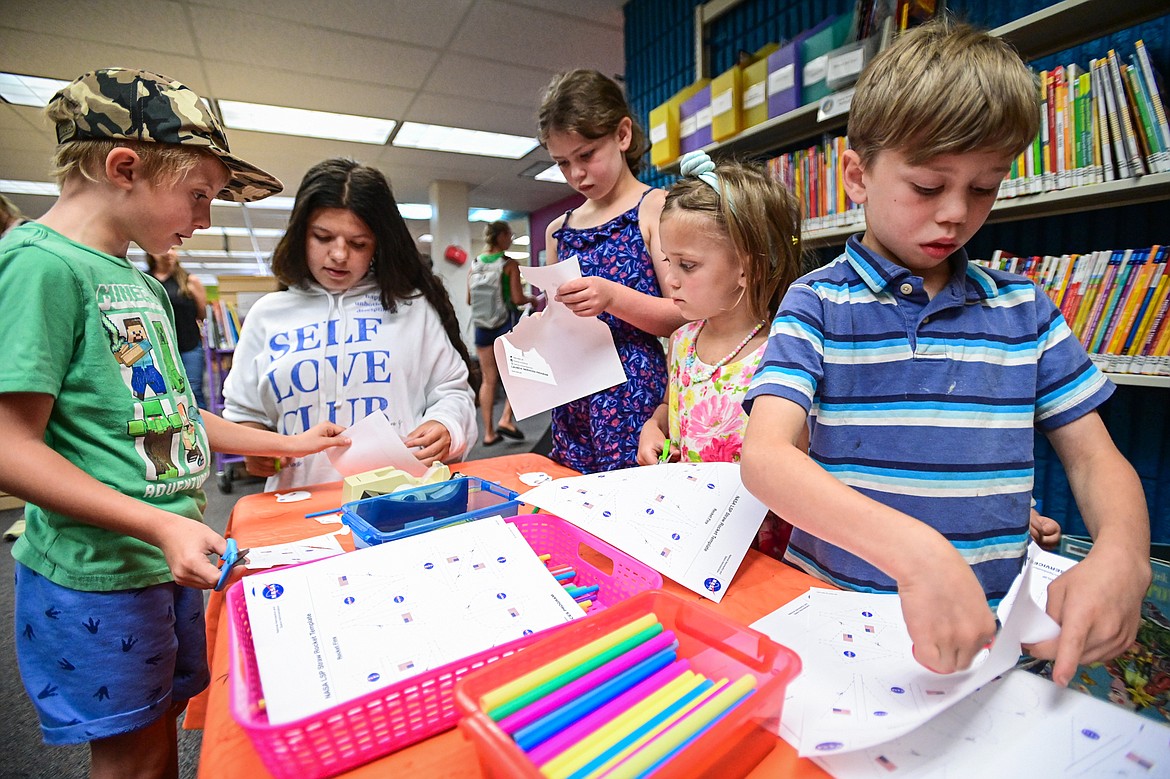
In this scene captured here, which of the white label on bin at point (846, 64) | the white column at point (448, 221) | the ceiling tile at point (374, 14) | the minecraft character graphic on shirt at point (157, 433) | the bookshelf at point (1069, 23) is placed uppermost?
the ceiling tile at point (374, 14)

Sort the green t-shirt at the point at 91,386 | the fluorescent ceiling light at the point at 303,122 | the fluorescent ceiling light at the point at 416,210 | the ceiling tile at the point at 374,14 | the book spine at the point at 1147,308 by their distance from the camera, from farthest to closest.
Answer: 1. the fluorescent ceiling light at the point at 416,210
2. the fluorescent ceiling light at the point at 303,122
3. the ceiling tile at the point at 374,14
4. the book spine at the point at 1147,308
5. the green t-shirt at the point at 91,386

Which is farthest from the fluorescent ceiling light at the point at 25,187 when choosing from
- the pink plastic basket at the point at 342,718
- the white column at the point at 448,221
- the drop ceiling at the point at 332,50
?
the pink plastic basket at the point at 342,718

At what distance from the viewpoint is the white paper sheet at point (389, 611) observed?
1.40 ft

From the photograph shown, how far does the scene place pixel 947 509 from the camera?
665 millimetres

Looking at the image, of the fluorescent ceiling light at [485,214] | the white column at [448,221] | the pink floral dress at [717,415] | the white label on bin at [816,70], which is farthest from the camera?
the fluorescent ceiling light at [485,214]

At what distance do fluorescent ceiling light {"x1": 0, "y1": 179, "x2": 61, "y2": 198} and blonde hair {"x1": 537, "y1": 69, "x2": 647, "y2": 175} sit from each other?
7.39m

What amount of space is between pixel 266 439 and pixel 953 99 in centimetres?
115

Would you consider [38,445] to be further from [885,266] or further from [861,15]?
[861,15]

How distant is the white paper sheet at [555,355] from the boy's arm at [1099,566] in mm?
737

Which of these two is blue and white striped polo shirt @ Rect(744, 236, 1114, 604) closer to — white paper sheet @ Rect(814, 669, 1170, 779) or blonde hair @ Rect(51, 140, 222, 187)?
white paper sheet @ Rect(814, 669, 1170, 779)

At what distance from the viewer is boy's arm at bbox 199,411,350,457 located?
1.01m

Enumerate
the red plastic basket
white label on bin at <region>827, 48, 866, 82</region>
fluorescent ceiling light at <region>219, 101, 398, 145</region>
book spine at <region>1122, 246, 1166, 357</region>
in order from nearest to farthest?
the red plastic basket → book spine at <region>1122, 246, 1166, 357</region> → white label on bin at <region>827, 48, 866, 82</region> → fluorescent ceiling light at <region>219, 101, 398, 145</region>

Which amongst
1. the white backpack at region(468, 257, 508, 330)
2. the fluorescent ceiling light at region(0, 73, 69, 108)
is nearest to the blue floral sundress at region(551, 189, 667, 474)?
the white backpack at region(468, 257, 508, 330)

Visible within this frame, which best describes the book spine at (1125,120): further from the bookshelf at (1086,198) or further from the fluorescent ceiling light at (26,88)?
the fluorescent ceiling light at (26,88)
